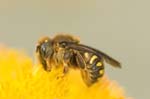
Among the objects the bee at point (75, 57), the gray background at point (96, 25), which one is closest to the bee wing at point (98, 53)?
the bee at point (75, 57)

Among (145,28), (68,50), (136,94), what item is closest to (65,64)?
(68,50)

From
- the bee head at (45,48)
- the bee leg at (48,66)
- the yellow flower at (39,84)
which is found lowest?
the yellow flower at (39,84)

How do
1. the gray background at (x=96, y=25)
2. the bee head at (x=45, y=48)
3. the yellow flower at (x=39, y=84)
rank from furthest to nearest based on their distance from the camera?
1. the gray background at (x=96, y=25)
2. the bee head at (x=45, y=48)
3. the yellow flower at (x=39, y=84)

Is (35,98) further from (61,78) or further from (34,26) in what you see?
(34,26)

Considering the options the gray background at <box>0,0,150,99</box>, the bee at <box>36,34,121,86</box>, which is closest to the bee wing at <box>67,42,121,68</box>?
the bee at <box>36,34,121,86</box>

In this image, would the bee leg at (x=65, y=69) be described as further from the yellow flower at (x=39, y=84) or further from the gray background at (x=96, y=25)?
the gray background at (x=96, y=25)

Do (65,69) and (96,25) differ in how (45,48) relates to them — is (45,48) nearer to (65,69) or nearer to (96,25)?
(65,69)

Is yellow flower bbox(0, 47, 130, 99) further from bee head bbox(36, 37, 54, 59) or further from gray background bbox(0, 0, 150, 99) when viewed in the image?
gray background bbox(0, 0, 150, 99)

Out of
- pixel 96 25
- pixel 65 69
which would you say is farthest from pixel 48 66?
pixel 96 25
